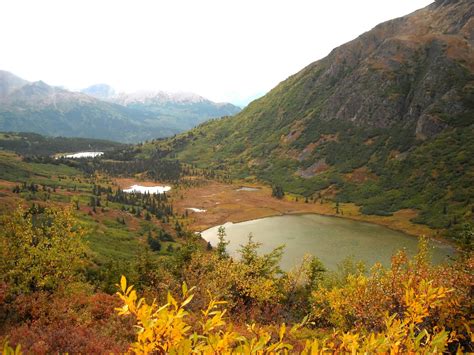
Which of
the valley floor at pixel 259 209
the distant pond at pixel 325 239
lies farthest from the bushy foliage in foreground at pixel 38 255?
the valley floor at pixel 259 209

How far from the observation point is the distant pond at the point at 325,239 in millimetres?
99188

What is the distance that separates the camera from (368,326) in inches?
846

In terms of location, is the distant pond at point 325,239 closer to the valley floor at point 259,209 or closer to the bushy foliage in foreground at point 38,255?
the valley floor at point 259,209

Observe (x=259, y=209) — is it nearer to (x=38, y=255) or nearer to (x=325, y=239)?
(x=325, y=239)

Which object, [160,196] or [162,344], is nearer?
[162,344]

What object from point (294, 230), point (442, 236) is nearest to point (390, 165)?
point (442, 236)

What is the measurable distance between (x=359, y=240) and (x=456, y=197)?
5364cm

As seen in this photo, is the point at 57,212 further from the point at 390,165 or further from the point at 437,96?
the point at 437,96

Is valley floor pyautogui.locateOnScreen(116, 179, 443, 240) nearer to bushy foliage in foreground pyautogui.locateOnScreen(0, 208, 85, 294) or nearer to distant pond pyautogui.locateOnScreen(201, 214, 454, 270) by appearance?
distant pond pyautogui.locateOnScreen(201, 214, 454, 270)

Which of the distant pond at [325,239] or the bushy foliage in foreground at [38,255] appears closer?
the bushy foliage in foreground at [38,255]

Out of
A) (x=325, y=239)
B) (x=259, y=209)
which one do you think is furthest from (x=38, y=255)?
(x=259, y=209)

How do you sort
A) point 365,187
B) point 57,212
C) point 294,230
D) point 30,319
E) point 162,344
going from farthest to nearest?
point 365,187 < point 294,230 < point 57,212 < point 30,319 < point 162,344

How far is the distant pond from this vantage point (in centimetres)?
9919

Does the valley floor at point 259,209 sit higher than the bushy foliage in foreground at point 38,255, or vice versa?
the bushy foliage in foreground at point 38,255
